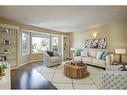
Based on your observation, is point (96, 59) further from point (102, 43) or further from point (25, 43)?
point (25, 43)

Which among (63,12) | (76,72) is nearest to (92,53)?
(76,72)

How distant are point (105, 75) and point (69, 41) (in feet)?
23.2

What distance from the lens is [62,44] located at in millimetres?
9445

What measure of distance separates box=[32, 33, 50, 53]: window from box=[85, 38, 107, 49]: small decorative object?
9.64ft

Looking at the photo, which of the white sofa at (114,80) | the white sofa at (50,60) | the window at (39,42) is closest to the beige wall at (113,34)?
the white sofa at (50,60)

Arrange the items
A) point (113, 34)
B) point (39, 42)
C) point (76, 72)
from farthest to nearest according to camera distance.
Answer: point (39, 42) < point (113, 34) < point (76, 72)

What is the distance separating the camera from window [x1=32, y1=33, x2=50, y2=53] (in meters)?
8.03

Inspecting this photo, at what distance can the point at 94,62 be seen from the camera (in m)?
6.03

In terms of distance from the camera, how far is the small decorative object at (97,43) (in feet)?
21.4

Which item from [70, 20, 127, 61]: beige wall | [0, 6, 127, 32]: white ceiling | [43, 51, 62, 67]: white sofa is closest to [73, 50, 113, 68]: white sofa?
[70, 20, 127, 61]: beige wall

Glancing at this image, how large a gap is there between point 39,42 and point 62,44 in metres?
1.91

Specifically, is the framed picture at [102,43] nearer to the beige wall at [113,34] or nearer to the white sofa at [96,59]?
the beige wall at [113,34]
